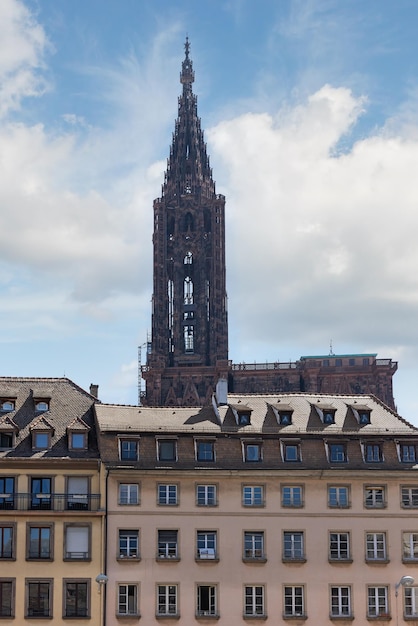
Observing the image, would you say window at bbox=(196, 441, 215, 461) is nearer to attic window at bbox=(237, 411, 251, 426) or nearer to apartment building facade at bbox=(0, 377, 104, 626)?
attic window at bbox=(237, 411, 251, 426)

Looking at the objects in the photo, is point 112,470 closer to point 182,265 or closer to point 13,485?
point 13,485

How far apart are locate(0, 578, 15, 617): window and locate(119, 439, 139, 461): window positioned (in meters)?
11.8

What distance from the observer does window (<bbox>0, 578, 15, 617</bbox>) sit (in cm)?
7831

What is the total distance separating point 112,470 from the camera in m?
81.7

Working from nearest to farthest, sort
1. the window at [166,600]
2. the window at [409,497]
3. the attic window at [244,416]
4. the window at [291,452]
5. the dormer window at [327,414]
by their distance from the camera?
the window at [166,600] < the window at [409,497] < the window at [291,452] < the attic window at [244,416] < the dormer window at [327,414]

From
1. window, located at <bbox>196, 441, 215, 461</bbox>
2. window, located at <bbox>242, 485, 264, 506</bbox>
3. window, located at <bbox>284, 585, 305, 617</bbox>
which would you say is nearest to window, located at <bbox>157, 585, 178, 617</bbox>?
window, located at <bbox>284, 585, 305, 617</bbox>

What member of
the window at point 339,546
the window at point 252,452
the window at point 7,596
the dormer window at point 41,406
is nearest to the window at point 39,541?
the window at point 7,596

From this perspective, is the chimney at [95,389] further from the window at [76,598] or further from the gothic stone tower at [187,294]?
the gothic stone tower at [187,294]

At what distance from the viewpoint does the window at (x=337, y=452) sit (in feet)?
278

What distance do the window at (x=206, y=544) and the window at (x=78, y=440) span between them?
10.7 meters

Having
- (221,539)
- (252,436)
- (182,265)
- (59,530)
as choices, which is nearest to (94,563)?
(59,530)

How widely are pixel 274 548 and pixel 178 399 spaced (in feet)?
295

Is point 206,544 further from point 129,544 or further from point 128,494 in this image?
point 128,494

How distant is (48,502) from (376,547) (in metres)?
24.1
